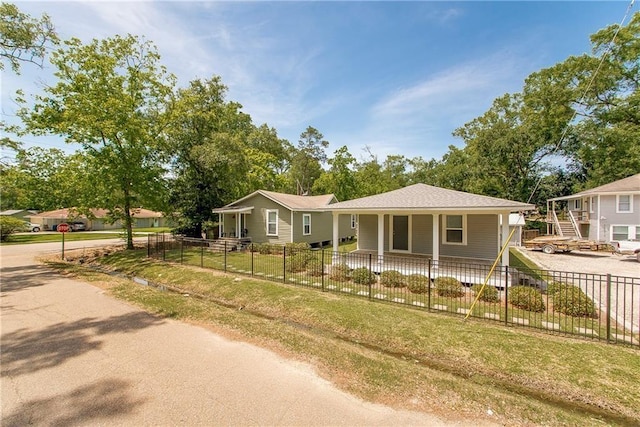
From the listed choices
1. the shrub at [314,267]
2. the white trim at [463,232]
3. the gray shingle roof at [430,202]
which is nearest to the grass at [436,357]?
the shrub at [314,267]

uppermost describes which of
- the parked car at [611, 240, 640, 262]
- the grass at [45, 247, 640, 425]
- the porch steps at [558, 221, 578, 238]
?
the porch steps at [558, 221, 578, 238]

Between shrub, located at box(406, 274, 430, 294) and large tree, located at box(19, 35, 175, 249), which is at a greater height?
large tree, located at box(19, 35, 175, 249)

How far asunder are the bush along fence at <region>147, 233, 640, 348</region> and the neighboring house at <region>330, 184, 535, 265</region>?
38.9 inches

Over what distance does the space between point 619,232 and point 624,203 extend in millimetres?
1964

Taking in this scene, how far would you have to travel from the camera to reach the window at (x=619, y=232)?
60.2 ft

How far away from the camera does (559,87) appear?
25.7 meters

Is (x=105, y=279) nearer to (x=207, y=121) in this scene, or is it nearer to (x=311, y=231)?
(x=311, y=231)

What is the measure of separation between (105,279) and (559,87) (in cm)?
3712

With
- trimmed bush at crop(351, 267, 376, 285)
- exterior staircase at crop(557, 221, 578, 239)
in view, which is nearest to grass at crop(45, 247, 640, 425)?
trimmed bush at crop(351, 267, 376, 285)

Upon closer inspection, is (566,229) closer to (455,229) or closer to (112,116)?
(455,229)

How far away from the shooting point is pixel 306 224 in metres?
19.8

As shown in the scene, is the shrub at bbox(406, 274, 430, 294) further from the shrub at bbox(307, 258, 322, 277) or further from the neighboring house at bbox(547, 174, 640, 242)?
the neighboring house at bbox(547, 174, 640, 242)

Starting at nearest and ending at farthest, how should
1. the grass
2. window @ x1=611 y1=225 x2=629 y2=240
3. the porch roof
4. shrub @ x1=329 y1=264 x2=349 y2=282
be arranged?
the grass, shrub @ x1=329 y1=264 x2=349 y2=282, window @ x1=611 y1=225 x2=629 y2=240, the porch roof

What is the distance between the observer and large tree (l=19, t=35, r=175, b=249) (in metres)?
15.7
